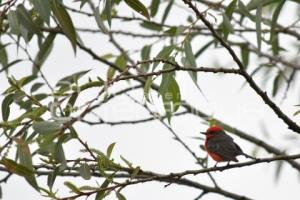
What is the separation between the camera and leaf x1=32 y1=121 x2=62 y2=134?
5.48ft

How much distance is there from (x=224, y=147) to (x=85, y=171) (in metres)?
1.10

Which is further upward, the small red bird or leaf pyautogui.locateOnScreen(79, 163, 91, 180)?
the small red bird

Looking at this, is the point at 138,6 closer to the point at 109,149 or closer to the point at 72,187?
the point at 109,149

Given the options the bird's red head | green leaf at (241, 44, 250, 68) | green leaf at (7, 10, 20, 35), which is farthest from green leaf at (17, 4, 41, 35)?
green leaf at (241, 44, 250, 68)

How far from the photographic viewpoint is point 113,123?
2.92 meters

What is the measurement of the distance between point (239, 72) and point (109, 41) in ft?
5.75

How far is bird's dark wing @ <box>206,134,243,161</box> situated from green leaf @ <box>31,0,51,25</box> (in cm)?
124

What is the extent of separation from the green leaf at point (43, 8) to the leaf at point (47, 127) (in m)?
0.27

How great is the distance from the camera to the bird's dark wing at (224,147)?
279 centimetres

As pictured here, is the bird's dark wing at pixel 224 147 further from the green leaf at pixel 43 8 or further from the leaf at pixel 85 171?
the green leaf at pixel 43 8

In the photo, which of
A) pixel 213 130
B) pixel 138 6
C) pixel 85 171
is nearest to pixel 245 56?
pixel 213 130

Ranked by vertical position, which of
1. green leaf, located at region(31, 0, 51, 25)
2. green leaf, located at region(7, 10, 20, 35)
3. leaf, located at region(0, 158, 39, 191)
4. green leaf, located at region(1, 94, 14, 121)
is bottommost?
leaf, located at region(0, 158, 39, 191)

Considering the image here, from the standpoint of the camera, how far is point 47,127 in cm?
167

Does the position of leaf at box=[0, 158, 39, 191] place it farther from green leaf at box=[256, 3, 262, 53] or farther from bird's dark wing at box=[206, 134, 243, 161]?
bird's dark wing at box=[206, 134, 243, 161]
